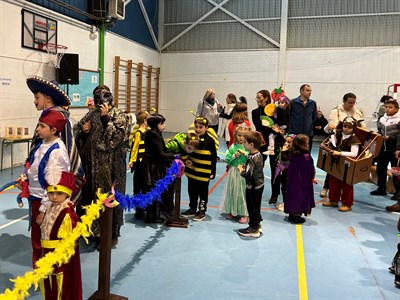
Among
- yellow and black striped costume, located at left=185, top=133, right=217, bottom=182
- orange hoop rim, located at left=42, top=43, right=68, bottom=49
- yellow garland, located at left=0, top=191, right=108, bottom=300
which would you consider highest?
orange hoop rim, located at left=42, top=43, right=68, bottom=49

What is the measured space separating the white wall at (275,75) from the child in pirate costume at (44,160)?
11.5 m

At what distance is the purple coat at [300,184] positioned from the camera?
14.1 feet

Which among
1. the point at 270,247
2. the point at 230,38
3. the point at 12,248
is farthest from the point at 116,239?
the point at 230,38

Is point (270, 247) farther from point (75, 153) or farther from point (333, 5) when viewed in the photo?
point (333, 5)

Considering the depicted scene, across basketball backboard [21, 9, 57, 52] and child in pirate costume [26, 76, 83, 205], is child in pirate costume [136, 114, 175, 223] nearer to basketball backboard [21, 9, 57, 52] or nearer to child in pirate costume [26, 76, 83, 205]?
child in pirate costume [26, 76, 83, 205]

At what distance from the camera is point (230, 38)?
527 inches

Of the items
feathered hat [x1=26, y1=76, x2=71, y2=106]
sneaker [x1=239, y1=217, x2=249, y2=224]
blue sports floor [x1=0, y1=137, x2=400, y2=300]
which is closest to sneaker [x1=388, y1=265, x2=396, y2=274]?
blue sports floor [x1=0, y1=137, x2=400, y2=300]

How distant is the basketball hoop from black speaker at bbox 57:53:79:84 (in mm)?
100

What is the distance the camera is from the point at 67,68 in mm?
8219

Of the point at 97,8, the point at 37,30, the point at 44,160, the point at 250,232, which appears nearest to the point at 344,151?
the point at 250,232

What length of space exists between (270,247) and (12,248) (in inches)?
99.0

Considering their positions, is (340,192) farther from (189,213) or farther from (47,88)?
(47,88)

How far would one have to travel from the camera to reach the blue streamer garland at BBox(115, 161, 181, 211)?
2910mm

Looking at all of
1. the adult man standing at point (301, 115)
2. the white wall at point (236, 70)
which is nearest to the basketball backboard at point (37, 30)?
the white wall at point (236, 70)
